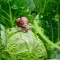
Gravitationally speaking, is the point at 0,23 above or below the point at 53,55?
above

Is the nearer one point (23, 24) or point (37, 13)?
point (23, 24)

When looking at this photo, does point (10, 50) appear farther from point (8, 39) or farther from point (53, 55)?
point (53, 55)

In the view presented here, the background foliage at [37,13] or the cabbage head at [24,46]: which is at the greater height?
the background foliage at [37,13]

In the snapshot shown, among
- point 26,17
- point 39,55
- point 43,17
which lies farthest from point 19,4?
point 39,55

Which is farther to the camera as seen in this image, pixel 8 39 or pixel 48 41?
pixel 48 41

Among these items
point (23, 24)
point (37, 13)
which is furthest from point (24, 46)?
point (37, 13)

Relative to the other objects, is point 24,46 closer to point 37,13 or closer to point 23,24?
point 23,24

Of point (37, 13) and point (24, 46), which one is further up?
point (37, 13)

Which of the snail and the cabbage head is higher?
the snail
